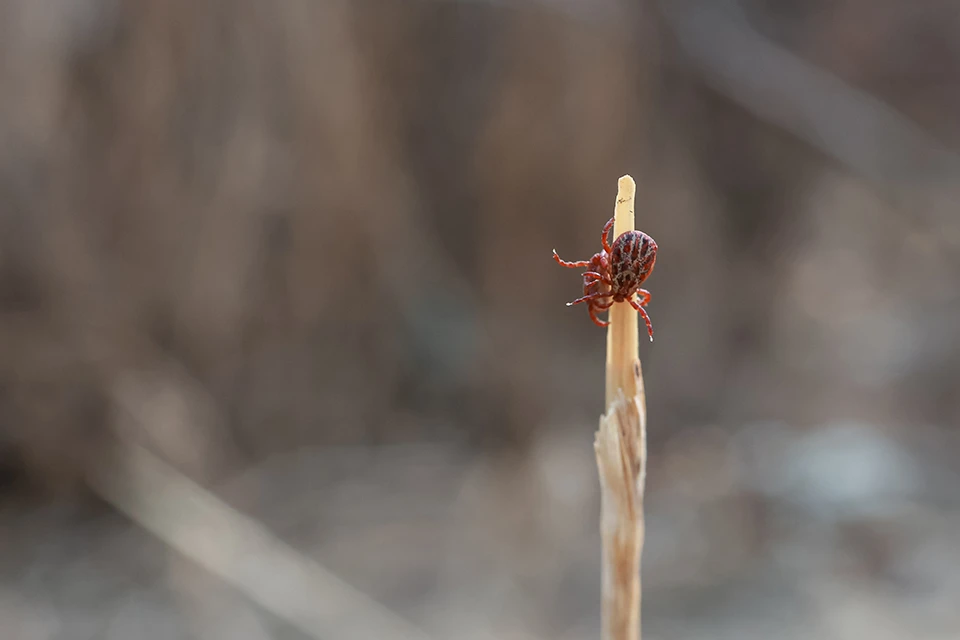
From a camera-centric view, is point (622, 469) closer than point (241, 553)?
Yes

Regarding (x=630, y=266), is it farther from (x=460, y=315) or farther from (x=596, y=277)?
(x=460, y=315)

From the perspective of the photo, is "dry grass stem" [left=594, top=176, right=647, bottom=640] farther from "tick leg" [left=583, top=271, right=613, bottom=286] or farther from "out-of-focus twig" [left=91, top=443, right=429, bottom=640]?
"out-of-focus twig" [left=91, top=443, right=429, bottom=640]

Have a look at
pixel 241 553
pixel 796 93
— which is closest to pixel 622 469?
pixel 241 553

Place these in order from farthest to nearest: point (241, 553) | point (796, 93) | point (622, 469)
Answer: point (796, 93), point (241, 553), point (622, 469)

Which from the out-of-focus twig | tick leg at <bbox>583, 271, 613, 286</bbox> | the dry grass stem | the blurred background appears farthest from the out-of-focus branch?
the dry grass stem

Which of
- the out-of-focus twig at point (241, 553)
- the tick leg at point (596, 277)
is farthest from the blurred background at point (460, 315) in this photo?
the tick leg at point (596, 277)

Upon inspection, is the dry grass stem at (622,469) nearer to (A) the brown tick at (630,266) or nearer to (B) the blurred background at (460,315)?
(A) the brown tick at (630,266)

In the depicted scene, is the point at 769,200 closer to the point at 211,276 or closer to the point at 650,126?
the point at 650,126

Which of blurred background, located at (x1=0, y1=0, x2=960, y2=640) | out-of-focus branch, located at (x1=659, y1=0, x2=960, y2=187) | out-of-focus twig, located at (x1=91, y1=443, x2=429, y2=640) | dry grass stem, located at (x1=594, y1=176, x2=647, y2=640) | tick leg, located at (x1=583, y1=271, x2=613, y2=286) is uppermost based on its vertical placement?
out-of-focus branch, located at (x1=659, y1=0, x2=960, y2=187)
